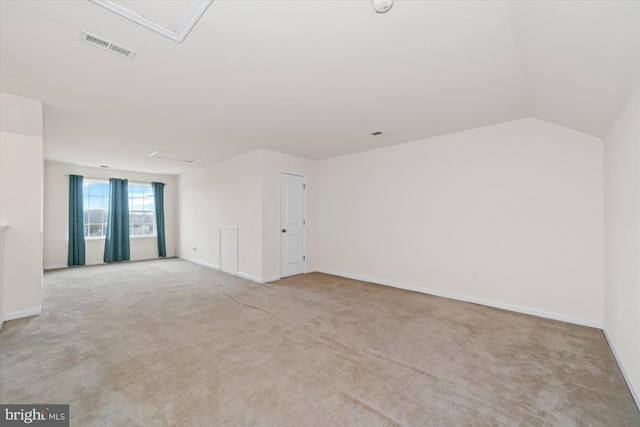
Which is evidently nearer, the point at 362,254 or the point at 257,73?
the point at 257,73

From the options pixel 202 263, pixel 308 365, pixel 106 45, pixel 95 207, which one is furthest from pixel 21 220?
pixel 95 207

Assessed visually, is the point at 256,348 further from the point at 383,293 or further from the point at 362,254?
the point at 362,254

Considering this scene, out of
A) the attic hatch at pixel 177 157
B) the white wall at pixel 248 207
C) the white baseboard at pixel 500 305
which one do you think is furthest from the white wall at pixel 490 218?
the attic hatch at pixel 177 157

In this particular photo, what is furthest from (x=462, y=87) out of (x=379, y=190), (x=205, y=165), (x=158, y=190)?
(x=158, y=190)

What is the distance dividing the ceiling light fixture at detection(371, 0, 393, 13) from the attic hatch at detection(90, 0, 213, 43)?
100cm

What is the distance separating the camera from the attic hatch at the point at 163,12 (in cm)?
164

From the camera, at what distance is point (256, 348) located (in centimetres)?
254

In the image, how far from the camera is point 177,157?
587 cm

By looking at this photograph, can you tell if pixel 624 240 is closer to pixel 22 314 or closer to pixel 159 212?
pixel 22 314

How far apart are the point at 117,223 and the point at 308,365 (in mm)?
7441

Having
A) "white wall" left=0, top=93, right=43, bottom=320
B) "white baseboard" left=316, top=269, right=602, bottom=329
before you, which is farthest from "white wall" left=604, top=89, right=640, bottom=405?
"white wall" left=0, top=93, right=43, bottom=320

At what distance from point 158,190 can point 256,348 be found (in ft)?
23.6

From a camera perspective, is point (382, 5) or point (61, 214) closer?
point (382, 5)

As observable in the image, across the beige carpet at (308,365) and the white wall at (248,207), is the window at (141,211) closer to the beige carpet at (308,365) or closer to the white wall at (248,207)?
the white wall at (248,207)
